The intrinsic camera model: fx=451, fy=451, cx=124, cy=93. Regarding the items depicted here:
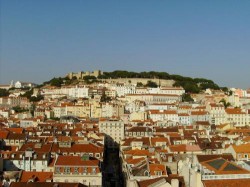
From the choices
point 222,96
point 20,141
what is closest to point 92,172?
point 20,141

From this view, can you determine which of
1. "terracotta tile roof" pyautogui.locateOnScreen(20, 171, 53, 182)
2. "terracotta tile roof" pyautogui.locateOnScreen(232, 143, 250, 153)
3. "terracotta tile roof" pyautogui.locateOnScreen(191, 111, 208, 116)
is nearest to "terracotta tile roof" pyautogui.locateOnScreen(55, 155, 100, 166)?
"terracotta tile roof" pyautogui.locateOnScreen(20, 171, 53, 182)

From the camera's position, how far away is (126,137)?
6644cm

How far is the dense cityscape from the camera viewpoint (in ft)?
107

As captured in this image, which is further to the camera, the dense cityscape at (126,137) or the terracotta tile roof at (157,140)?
the terracotta tile roof at (157,140)

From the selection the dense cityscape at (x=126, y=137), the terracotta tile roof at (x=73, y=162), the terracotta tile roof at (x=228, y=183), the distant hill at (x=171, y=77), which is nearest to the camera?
the terracotta tile roof at (x=228, y=183)

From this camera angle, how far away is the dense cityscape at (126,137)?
32469mm

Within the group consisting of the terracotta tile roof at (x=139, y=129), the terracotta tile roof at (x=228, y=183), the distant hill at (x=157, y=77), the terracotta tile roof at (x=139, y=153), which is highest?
the distant hill at (x=157, y=77)

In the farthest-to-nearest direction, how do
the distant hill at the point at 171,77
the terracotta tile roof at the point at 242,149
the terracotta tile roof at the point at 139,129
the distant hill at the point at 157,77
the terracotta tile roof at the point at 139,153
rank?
the distant hill at the point at 171,77
the distant hill at the point at 157,77
the terracotta tile roof at the point at 139,129
the terracotta tile roof at the point at 139,153
the terracotta tile roof at the point at 242,149

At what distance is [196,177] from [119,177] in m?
19.3

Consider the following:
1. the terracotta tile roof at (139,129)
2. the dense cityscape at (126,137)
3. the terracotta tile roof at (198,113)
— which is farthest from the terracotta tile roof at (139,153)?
the terracotta tile roof at (198,113)

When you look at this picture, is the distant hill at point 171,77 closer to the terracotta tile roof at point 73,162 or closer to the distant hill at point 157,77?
the distant hill at point 157,77

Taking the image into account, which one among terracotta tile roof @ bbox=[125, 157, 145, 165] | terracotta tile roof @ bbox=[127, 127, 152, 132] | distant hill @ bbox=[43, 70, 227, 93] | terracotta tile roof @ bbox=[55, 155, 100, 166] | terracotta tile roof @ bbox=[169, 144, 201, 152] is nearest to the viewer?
terracotta tile roof @ bbox=[55, 155, 100, 166]

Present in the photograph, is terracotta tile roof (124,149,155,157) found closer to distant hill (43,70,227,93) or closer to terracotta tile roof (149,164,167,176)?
terracotta tile roof (149,164,167,176)

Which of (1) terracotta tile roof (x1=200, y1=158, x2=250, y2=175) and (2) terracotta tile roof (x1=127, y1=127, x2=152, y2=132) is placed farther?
(2) terracotta tile roof (x1=127, y1=127, x2=152, y2=132)
